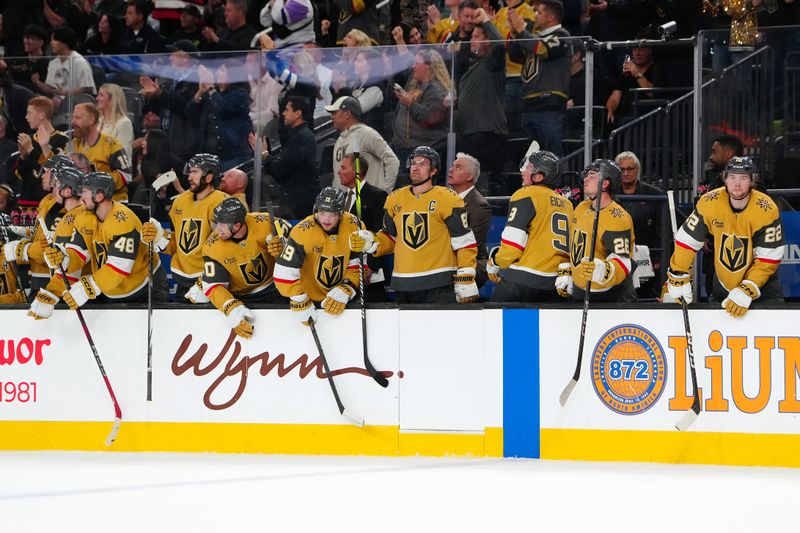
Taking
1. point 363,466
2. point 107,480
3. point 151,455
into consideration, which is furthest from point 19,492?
point 363,466

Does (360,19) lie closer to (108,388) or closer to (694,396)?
(108,388)

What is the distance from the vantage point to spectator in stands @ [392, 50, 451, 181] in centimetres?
884

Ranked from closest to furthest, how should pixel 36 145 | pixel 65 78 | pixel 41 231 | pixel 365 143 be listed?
pixel 365 143 → pixel 41 231 → pixel 65 78 → pixel 36 145

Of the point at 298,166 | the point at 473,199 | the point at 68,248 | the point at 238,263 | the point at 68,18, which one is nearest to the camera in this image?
the point at 238,263

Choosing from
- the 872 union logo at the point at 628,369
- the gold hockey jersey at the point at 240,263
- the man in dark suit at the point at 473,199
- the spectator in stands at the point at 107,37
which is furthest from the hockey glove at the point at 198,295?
the spectator in stands at the point at 107,37

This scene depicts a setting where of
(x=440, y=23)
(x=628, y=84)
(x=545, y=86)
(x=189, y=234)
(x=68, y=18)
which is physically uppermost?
(x=68, y=18)

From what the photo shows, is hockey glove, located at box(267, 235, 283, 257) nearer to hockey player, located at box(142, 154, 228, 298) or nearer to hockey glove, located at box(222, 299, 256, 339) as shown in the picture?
hockey glove, located at box(222, 299, 256, 339)

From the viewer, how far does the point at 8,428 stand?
828 cm

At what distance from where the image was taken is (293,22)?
10.9 metres

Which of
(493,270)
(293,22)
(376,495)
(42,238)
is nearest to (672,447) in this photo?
(493,270)

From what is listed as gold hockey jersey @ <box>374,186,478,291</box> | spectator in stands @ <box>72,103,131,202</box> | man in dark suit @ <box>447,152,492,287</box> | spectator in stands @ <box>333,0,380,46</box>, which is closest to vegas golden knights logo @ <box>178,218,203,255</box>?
spectator in stands @ <box>72,103,131,202</box>

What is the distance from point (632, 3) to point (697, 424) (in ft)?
14.8

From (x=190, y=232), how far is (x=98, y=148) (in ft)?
4.36

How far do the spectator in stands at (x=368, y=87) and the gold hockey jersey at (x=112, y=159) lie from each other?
1778 millimetres
